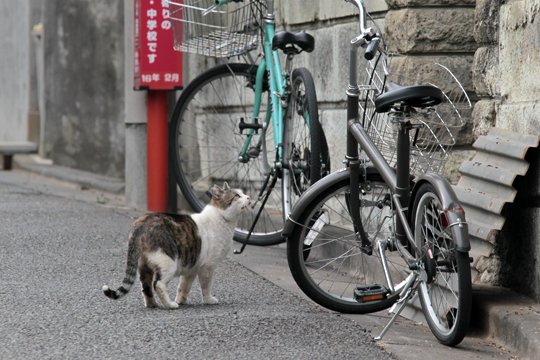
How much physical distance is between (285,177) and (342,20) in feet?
3.82

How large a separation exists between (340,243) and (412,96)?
127 cm

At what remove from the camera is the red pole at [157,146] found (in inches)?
362

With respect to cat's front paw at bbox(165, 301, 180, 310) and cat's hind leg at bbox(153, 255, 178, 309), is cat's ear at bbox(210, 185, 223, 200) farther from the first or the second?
cat's front paw at bbox(165, 301, 180, 310)

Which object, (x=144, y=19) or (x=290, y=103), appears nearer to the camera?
(x=290, y=103)

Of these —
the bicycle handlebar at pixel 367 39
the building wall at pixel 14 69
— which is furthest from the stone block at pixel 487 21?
the building wall at pixel 14 69

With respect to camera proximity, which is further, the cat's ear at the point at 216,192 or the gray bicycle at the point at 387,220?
the cat's ear at the point at 216,192

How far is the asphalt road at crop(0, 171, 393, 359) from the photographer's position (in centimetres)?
477

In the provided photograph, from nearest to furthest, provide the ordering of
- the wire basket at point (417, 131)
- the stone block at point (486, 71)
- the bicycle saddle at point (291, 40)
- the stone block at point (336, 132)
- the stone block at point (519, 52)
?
the stone block at point (519, 52), the wire basket at point (417, 131), the stone block at point (486, 71), the bicycle saddle at point (291, 40), the stone block at point (336, 132)

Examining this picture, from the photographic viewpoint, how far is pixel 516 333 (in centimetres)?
483

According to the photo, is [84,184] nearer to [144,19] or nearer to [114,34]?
[114,34]

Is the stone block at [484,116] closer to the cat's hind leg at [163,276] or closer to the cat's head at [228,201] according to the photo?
the cat's head at [228,201]

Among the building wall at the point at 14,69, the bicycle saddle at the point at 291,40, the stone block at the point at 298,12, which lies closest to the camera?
the bicycle saddle at the point at 291,40

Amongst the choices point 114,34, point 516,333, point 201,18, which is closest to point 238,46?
point 201,18

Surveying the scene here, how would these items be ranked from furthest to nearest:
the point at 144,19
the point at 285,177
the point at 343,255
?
the point at 144,19 → the point at 285,177 → the point at 343,255
